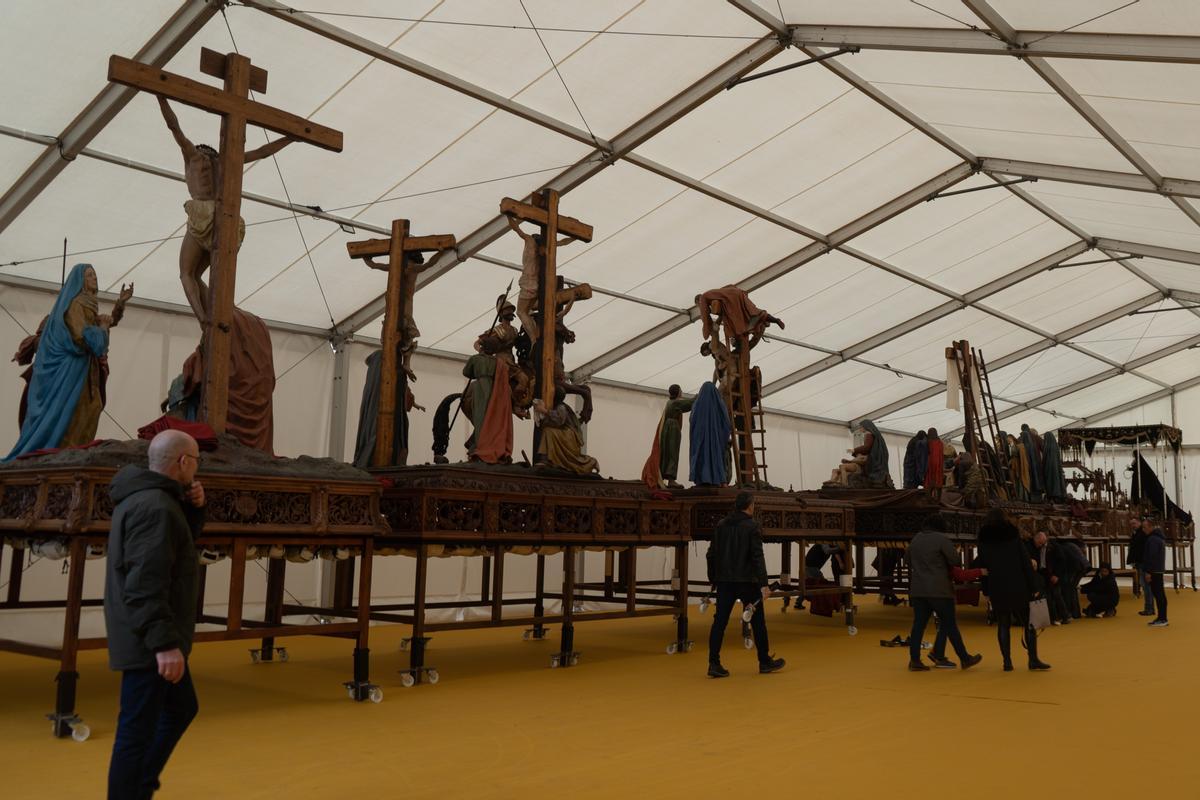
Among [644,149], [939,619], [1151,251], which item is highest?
[1151,251]

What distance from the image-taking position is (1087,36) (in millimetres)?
10164

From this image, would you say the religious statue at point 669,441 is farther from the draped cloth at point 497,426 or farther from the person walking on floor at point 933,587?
the person walking on floor at point 933,587

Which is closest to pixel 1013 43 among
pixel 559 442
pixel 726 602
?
pixel 559 442

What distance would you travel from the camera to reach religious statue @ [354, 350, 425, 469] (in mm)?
9109

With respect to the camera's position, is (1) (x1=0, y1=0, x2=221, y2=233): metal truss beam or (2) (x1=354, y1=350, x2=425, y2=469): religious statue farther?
(1) (x1=0, y1=0, x2=221, y2=233): metal truss beam

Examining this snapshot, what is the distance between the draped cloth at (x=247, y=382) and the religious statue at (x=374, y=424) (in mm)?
1704

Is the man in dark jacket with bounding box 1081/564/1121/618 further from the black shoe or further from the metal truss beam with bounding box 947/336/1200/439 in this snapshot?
the metal truss beam with bounding box 947/336/1200/439

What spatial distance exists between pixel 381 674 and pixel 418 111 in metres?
6.47

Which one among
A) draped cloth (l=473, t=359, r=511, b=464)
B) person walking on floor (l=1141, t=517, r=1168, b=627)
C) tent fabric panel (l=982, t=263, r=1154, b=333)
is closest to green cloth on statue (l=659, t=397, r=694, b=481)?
draped cloth (l=473, t=359, r=511, b=464)

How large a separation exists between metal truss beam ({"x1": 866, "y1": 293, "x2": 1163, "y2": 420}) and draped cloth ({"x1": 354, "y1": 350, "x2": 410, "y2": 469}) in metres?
17.9

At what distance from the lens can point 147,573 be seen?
3471 millimetres

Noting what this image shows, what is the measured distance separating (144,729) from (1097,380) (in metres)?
28.7

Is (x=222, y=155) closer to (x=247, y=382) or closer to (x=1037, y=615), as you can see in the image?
(x=247, y=382)

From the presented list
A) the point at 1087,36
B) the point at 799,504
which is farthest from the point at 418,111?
the point at 1087,36
